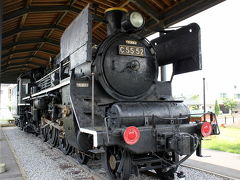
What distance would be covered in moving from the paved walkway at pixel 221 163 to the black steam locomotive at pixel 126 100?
114 centimetres

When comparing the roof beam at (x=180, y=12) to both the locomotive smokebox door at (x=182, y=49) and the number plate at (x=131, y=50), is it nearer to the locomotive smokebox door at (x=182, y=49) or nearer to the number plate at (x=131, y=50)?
the locomotive smokebox door at (x=182, y=49)

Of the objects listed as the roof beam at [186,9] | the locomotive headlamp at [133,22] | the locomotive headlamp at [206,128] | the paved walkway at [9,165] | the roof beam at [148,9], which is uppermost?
the roof beam at [148,9]

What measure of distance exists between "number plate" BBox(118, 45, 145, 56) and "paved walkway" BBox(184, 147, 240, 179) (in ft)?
9.34

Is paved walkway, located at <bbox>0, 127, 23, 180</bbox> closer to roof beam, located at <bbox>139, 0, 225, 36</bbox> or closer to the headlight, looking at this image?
the headlight

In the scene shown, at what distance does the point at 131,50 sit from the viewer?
494 cm

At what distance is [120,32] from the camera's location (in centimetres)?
498

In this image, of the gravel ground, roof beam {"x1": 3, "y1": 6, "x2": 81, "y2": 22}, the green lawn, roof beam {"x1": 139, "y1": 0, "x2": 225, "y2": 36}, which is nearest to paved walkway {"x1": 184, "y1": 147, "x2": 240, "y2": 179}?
the gravel ground

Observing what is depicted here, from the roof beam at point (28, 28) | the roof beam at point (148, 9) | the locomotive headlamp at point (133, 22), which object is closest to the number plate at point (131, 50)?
the locomotive headlamp at point (133, 22)

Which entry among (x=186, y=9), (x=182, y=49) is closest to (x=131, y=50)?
(x=182, y=49)

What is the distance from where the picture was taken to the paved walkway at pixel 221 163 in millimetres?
5082

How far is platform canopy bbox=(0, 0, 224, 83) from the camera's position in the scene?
6711mm

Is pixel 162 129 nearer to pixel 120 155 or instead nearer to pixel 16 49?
pixel 120 155

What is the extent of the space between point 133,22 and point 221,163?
386 centimetres

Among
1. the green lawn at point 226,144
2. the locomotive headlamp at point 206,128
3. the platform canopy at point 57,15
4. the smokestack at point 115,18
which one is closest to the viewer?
the locomotive headlamp at point 206,128
